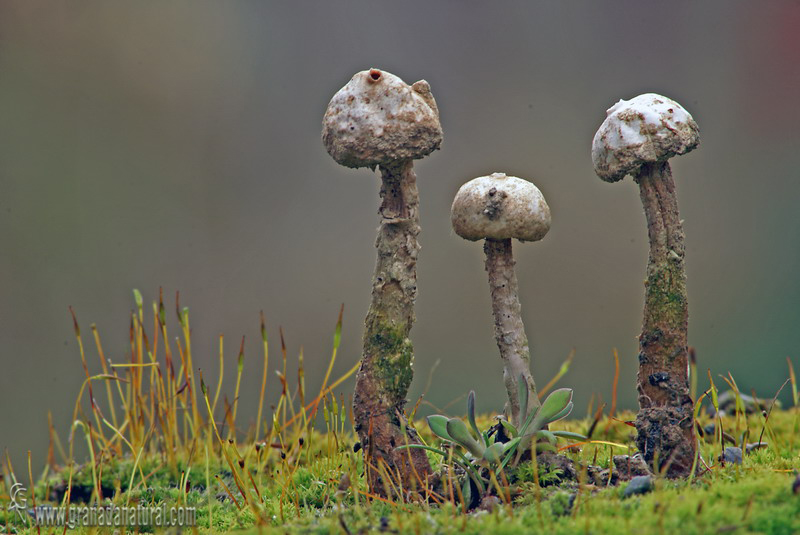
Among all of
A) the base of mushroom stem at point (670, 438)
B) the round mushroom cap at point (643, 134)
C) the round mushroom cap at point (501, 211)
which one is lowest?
the base of mushroom stem at point (670, 438)

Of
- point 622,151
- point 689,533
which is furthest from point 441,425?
point 622,151

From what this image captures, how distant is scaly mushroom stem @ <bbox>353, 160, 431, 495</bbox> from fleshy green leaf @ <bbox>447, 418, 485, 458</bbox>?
288 millimetres

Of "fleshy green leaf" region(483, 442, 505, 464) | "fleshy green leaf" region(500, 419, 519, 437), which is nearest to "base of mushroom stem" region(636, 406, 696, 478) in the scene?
"fleshy green leaf" region(500, 419, 519, 437)

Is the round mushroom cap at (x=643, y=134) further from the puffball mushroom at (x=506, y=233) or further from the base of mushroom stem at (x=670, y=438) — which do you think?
the base of mushroom stem at (x=670, y=438)

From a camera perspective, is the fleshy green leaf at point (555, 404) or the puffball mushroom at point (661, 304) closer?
the fleshy green leaf at point (555, 404)

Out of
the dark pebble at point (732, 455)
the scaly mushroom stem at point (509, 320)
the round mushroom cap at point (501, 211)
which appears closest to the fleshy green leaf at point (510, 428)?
the scaly mushroom stem at point (509, 320)

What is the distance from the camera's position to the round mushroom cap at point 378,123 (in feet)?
11.7

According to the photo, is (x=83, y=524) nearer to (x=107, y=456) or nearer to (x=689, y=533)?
(x=107, y=456)

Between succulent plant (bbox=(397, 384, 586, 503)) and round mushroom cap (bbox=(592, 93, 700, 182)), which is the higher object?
round mushroom cap (bbox=(592, 93, 700, 182))

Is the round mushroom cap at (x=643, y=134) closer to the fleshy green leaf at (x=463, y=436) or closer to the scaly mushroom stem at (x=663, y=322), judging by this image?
the scaly mushroom stem at (x=663, y=322)

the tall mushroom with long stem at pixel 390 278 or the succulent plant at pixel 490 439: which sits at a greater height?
the tall mushroom with long stem at pixel 390 278

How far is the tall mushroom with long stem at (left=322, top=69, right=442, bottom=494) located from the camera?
363 centimetres

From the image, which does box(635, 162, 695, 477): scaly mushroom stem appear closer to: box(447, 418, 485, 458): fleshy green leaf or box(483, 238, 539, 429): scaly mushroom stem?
box(483, 238, 539, 429): scaly mushroom stem

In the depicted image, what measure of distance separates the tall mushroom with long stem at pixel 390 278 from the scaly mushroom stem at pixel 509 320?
462 millimetres
